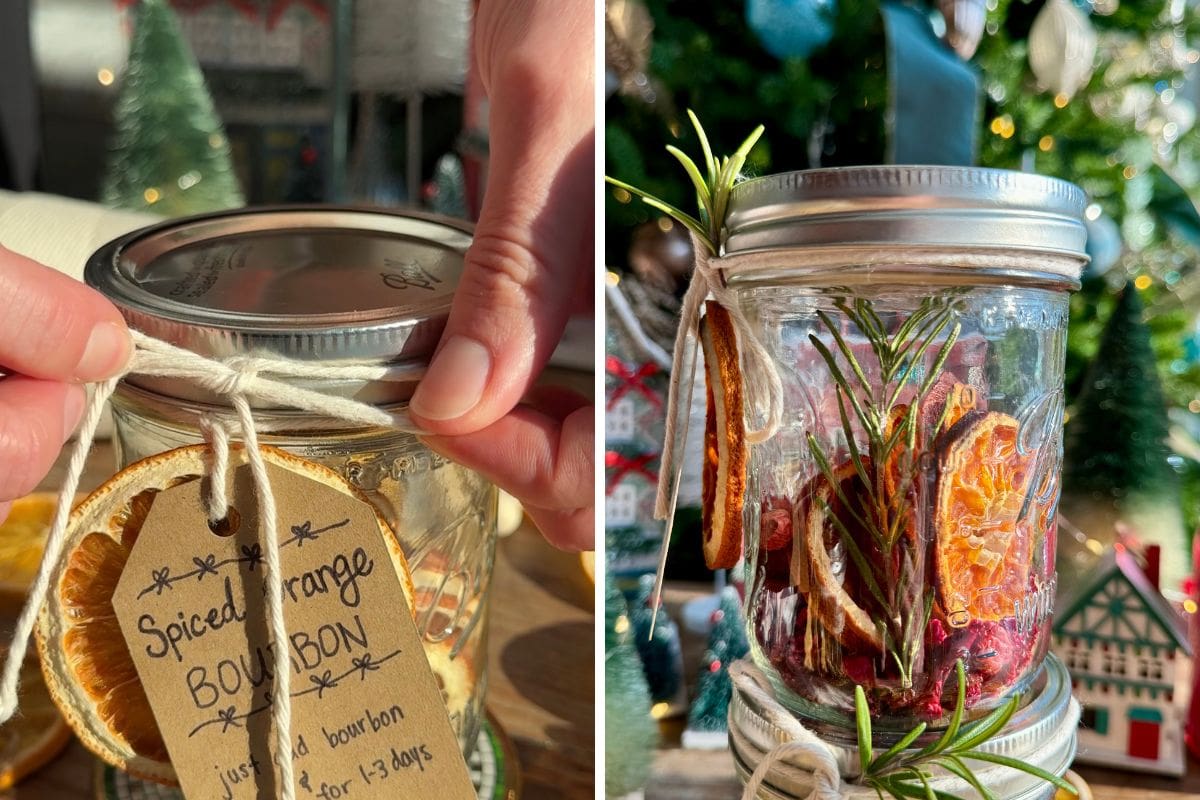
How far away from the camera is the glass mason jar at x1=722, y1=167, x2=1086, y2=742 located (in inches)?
17.7

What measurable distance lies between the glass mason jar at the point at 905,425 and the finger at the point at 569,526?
0.12 metres

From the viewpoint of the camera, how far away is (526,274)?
1.58ft

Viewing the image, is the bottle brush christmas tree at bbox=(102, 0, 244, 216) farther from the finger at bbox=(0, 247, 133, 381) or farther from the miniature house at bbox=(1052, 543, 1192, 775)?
the miniature house at bbox=(1052, 543, 1192, 775)

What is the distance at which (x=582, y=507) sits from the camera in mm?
583

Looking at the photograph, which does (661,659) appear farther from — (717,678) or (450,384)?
(450,384)

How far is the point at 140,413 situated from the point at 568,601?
1.41 ft

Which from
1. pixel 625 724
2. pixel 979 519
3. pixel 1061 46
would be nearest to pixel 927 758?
pixel 979 519

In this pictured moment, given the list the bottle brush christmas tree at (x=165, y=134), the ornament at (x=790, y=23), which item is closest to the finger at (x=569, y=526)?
the ornament at (x=790, y=23)

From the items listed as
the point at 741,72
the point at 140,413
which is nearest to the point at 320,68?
the point at 741,72

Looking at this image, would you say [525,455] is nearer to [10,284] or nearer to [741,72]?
[10,284]

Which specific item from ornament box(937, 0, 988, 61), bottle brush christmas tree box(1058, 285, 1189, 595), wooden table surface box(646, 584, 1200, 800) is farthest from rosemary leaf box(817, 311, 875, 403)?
ornament box(937, 0, 988, 61)

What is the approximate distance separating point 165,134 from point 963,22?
3.35 feet

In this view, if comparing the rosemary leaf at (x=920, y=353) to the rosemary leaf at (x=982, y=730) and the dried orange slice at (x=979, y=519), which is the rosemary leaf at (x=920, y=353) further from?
the rosemary leaf at (x=982, y=730)

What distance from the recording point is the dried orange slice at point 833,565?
0.48 meters
